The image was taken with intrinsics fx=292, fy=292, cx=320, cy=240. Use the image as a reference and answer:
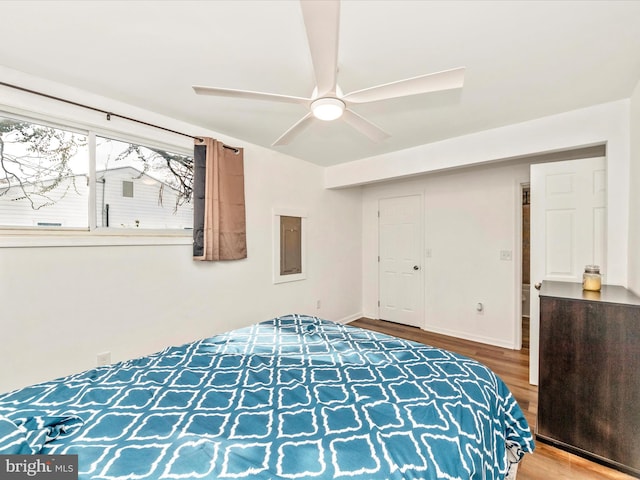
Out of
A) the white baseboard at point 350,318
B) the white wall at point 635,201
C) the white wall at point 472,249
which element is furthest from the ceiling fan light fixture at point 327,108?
the white baseboard at point 350,318

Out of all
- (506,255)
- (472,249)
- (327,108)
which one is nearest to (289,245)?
(327,108)

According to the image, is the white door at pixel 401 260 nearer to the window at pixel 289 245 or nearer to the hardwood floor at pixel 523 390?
the hardwood floor at pixel 523 390

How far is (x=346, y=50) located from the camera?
165cm

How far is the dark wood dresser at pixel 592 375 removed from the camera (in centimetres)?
169

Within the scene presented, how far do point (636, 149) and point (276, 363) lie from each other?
2.85m

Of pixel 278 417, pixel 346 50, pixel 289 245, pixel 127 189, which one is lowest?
pixel 278 417

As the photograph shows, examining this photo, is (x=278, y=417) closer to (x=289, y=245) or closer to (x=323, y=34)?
(x=323, y=34)

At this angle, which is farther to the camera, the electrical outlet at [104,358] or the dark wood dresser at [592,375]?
the electrical outlet at [104,358]

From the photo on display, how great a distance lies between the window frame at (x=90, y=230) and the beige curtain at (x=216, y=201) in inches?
6.2

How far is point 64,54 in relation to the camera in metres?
1.72

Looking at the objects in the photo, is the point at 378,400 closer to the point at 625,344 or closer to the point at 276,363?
the point at 276,363

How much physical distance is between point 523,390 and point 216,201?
3218 millimetres

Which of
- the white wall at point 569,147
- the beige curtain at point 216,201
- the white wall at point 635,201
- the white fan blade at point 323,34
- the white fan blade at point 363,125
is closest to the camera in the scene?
the white fan blade at point 323,34

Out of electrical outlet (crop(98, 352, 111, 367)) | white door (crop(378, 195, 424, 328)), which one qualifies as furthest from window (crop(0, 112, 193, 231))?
white door (crop(378, 195, 424, 328))
